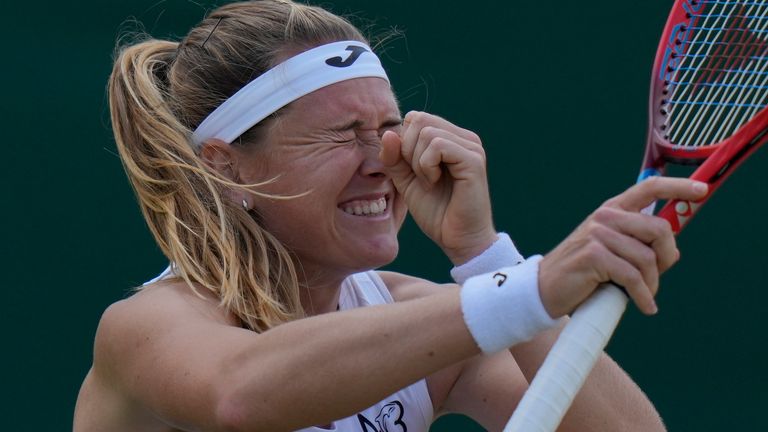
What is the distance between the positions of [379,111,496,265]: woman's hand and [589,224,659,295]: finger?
53 centimetres

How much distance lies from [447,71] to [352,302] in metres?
1.17

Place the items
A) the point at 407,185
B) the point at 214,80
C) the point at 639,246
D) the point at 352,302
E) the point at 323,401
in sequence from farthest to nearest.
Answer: the point at 352,302, the point at 214,80, the point at 407,185, the point at 323,401, the point at 639,246

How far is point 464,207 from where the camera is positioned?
7.31 feet

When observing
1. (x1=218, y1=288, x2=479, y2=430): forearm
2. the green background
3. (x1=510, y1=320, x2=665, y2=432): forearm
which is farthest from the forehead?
the green background

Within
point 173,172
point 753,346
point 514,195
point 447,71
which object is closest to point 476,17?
point 447,71

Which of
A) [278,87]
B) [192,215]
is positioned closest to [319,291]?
[192,215]

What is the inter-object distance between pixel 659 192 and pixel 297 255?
0.97 m

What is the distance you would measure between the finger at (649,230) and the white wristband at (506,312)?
0.13 meters

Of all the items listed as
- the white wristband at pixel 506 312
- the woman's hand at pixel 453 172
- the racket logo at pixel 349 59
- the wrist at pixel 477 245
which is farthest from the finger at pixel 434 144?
the white wristband at pixel 506 312

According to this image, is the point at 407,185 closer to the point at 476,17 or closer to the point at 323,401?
the point at 323,401

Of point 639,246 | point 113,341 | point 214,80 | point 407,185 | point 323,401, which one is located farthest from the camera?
point 214,80

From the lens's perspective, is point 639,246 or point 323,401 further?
point 323,401

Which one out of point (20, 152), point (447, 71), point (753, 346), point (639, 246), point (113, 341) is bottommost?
point (753, 346)

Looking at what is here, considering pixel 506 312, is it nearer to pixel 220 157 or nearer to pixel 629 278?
pixel 629 278
